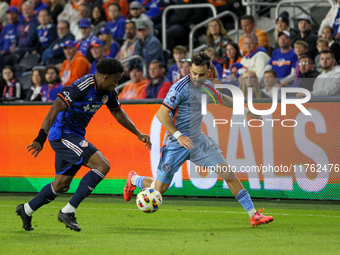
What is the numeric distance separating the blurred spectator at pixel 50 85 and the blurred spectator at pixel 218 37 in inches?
146

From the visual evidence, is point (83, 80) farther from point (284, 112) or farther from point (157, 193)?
point (284, 112)

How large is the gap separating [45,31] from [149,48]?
15.8 ft

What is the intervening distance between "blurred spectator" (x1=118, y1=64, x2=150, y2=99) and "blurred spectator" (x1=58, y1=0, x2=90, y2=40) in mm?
4316

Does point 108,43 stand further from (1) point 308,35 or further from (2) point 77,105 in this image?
(2) point 77,105

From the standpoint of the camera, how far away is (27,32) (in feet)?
56.6

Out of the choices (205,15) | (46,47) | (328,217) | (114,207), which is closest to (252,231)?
(328,217)

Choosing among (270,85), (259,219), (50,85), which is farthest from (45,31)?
(259,219)

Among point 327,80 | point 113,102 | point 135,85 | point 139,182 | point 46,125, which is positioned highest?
point 46,125

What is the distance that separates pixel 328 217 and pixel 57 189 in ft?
12.7

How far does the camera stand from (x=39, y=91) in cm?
1268

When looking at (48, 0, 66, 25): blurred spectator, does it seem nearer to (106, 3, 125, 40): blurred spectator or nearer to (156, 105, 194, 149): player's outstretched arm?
(106, 3, 125, 40): blurred spectator

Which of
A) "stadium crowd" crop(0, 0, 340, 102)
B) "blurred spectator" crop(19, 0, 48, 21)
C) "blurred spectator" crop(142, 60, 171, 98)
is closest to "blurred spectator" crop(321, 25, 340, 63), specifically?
"stadium crowd" crop(0, 0, 340, 102)

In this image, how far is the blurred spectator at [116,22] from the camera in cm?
1503

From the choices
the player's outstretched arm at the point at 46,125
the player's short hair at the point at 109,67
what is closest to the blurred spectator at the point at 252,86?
the player's short hair at the point at 109,67
